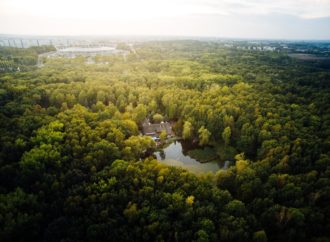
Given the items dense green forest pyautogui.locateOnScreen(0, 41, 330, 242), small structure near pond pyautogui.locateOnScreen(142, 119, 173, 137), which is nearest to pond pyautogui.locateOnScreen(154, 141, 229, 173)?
dense green forest pyautogui.locateOnScreen(0, 41, 330, 242)

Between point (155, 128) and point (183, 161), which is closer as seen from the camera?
point (183, 161)

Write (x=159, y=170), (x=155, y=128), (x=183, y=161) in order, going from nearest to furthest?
A: 1. (x=159, y=170)
2. (x=183, y=161)
3. (x=155, y=128)

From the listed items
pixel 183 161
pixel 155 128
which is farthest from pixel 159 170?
pixel 155 128

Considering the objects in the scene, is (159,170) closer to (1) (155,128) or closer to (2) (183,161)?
(2) (183,161)

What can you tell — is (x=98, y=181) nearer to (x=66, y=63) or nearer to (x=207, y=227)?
(x=207, y=227)

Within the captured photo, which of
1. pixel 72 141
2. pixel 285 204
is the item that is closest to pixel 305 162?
pixel 285 204

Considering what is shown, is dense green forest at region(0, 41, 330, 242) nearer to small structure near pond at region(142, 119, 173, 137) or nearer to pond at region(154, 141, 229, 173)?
small structure near pond at region(142, 119, 173, 137)

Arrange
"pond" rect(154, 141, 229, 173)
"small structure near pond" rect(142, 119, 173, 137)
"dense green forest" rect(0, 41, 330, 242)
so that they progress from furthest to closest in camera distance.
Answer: "small structure near pond" rect(142, 119, 173, 137), "pond" rect(154, 141, 229, 173), "dense green forest" rect(0, 41, 330, 242)

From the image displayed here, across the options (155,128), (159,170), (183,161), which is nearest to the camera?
(159,170)
